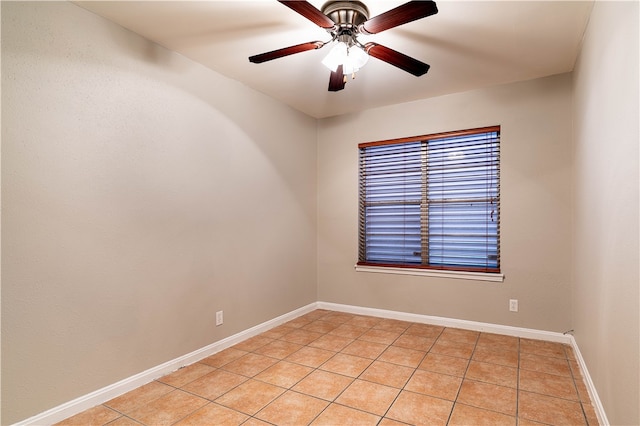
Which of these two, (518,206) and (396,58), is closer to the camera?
(396,58)

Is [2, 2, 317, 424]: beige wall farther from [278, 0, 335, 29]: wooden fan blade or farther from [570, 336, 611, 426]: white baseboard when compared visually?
[570, 336, 611, 426]: white baseboard

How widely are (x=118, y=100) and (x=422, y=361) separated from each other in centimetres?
309

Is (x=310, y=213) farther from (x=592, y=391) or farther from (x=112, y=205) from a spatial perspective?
(x=592, y=391)

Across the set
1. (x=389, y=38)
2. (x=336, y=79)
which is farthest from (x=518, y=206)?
(x=336, y=79)

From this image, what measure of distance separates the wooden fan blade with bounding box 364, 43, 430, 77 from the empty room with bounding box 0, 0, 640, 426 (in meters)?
0.03

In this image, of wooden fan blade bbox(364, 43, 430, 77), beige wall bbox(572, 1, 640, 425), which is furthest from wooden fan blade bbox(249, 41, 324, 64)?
beige wall bbox(572, 1, 640, 425)

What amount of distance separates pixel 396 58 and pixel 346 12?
43 centimetres

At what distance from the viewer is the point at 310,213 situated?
15.0ft

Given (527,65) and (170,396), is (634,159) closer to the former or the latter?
(527,65)

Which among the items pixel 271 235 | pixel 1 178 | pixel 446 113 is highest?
pixel 446 113

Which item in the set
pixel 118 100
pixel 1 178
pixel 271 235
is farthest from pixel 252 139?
pixel 1 178

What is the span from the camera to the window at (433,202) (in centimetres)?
374

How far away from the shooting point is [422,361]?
295cm

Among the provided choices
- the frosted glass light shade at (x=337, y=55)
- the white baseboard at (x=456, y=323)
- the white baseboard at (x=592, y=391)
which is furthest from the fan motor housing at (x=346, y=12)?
Result: the white baseboard at (x=456, y=323)
